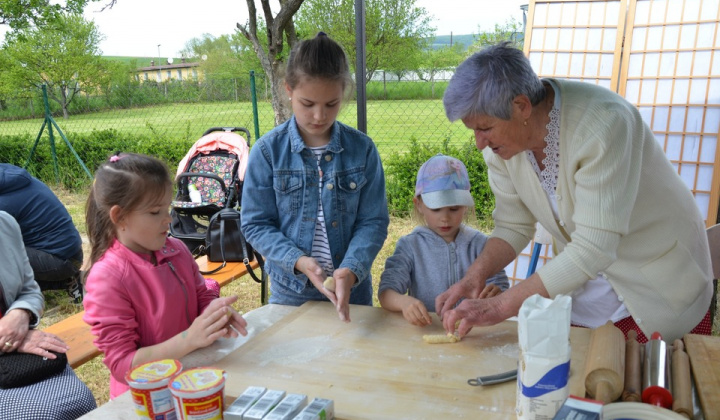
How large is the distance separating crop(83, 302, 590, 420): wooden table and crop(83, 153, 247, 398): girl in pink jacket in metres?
0.10

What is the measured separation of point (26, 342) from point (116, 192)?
734 mm

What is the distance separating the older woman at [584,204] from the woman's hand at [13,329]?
150 cm

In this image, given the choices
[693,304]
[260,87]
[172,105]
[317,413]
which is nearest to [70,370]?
[317,413]

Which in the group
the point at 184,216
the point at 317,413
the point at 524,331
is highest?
the point at 524,331

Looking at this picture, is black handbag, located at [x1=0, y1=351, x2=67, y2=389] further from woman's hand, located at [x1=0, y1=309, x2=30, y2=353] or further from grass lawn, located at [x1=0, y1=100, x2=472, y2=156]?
grass lawn, located at [x1=0, y1=100, x2=472, y2=156]

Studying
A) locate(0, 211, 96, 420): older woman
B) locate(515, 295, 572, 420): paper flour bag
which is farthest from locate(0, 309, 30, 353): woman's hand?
locate(515, 295, 572, 420): paper flour bag

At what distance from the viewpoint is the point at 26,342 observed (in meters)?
2.04

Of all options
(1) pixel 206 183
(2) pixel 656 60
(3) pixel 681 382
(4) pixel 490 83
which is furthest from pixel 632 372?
(1) pixel 206 183

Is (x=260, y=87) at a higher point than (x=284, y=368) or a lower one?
higher

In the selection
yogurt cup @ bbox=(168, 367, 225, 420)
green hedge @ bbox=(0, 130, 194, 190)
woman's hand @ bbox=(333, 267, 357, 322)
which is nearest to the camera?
yogurt cup @ bbox=(168, 367, 225, 420)

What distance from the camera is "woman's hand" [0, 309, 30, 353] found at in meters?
1.99

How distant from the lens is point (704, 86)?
424 cm

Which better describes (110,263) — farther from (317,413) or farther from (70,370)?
(317,413)

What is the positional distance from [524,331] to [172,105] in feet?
36.1
